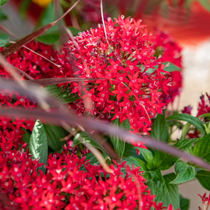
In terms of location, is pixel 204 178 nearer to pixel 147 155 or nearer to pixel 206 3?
pixel 147 155

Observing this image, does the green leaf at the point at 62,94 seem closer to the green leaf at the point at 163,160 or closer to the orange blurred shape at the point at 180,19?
the green leaf at the point at 163,160

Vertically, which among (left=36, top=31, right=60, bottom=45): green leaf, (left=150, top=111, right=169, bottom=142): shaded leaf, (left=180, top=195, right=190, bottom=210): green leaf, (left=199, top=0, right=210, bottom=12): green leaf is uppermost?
(left=199, top=0, right=210, bottom=12): green leaf

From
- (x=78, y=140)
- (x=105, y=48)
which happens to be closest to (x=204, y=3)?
(x=105, y=48)

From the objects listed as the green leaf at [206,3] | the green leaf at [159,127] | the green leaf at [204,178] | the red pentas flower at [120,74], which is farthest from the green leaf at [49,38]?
the green leaf at [206,3]

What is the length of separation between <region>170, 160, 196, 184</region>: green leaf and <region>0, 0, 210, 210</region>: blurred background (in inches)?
18.8

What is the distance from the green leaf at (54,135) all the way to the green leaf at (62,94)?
80mm

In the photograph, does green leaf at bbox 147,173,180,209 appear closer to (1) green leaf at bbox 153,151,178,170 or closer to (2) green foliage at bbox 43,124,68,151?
(1) green leaf at bbox 153,151,178,170

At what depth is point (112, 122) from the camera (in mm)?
402

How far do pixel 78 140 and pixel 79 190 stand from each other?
10 centimetres

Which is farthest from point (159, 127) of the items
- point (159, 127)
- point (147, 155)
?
point (147, 155)

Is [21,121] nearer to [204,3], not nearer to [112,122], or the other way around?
[112,122]

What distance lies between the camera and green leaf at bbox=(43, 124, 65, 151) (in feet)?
1.46

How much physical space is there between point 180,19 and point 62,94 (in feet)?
3.10

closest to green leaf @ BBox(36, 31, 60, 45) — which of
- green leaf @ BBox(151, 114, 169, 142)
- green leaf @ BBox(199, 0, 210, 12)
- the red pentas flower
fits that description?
the red pentas flower
